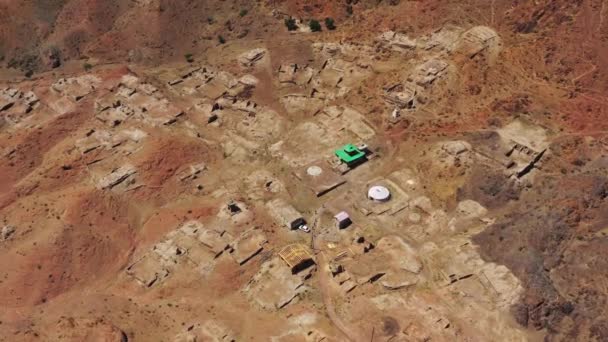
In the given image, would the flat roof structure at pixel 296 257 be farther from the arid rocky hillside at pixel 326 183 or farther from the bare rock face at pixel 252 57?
the bare rock face at pixel 252 57

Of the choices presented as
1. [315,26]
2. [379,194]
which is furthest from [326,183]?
[315,26]

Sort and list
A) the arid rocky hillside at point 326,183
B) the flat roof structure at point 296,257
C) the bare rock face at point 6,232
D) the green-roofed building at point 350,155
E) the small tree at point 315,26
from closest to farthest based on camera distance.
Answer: the arid rocky hillside at point 326,183 < the flat roof structure at point 296,257 < the bare rock face at point 6,232 < the green-roofed building at point 350,155 < the small tree at point 315,26

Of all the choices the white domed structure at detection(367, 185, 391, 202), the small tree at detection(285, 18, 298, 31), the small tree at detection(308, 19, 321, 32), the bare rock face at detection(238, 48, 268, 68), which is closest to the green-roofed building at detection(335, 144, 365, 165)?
the white domed structure at detection(367, 185, 391, 202)

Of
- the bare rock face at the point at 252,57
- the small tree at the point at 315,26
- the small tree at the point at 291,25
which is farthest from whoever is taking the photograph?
the small tree at the point at 291,25

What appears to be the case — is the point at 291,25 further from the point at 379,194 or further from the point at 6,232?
the point at 6,232

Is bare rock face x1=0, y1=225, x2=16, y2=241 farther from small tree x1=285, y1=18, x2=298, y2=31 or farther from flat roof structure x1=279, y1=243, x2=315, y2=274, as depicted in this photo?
small tree x1=285, y1=18, x2=298, y2=31

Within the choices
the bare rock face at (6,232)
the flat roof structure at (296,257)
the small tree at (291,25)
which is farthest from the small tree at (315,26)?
the bare rock face at (6,232)

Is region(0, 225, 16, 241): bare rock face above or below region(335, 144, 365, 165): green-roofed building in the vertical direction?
above
